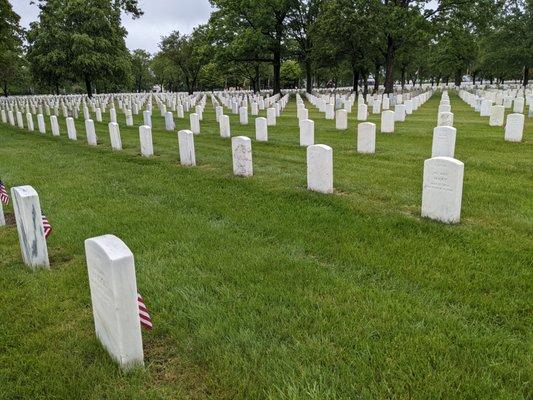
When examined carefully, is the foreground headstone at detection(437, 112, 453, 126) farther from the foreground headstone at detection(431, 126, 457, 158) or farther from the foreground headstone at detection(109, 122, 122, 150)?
the foreground headstone at detection(109, 122, 122, 150)

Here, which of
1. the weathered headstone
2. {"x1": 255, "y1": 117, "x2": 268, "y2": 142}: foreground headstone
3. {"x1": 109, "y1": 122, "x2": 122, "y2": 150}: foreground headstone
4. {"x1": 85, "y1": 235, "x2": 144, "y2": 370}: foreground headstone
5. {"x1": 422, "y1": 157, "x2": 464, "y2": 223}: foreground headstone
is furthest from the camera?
the weathered headstone

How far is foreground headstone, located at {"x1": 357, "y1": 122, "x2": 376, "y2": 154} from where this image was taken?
10398mm

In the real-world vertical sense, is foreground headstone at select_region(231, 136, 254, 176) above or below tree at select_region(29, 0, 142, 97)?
below

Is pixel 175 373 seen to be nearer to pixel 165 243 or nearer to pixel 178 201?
pixel 165 243

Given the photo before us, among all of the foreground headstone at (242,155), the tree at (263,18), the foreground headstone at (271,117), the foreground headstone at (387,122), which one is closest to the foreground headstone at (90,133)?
the foreground headstone at (271,117)

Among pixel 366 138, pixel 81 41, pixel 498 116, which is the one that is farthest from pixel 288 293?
pixel 81 41

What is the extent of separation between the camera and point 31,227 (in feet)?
15.1

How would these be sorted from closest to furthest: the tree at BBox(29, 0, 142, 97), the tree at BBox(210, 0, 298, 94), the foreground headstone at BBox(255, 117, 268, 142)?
the foreground headstone at BBox(255, 117, 268, 142), the tree at BBox(29, 0, 142, 97), the tree at BBox(210, 0, 298, 94)

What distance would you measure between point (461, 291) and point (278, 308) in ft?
5.09

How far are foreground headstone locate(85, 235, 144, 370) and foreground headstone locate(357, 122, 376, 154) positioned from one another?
8.27 m

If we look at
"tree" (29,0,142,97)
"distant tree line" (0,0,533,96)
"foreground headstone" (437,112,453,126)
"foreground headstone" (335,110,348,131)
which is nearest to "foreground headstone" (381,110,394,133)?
"foreground headstone" (335,110,348,131)

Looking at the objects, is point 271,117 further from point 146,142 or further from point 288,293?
point 288,293

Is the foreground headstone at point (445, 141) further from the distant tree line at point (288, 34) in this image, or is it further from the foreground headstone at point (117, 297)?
the distant tree line at point (288, 34)

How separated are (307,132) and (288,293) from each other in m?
8.57
